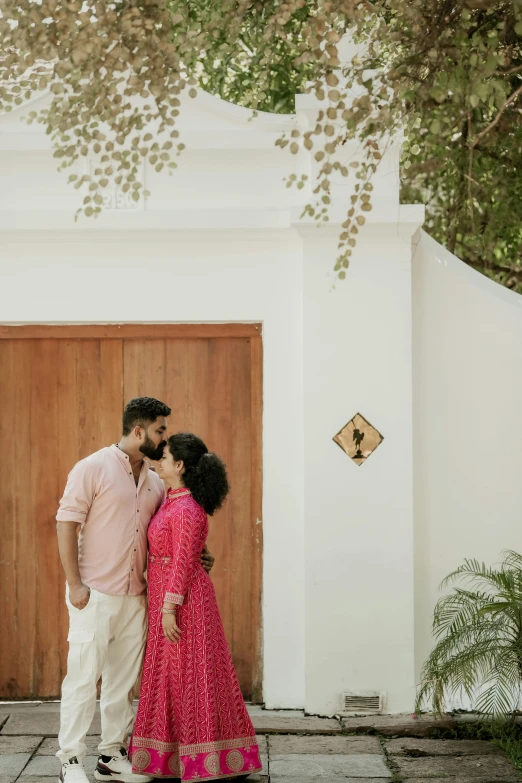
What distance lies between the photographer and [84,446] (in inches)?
224

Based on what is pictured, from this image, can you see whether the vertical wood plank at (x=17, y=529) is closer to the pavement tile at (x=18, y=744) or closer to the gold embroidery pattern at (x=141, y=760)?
the pavement tile at (x=18, y=744)

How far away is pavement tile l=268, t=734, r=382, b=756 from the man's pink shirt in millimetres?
1200

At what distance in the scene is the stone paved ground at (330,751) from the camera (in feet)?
14.8

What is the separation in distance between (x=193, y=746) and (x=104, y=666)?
22.3 inches

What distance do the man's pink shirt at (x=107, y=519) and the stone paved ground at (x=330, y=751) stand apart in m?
0.98

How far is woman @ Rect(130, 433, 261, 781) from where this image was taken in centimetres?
420

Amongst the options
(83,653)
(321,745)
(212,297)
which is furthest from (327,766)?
(212,297)

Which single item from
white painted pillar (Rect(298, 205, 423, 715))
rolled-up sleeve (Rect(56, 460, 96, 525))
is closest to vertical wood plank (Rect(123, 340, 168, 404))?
white painted pillar (Rect(298, 205, 423, 715))

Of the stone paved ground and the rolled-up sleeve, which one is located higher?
the rolled-up sleeve

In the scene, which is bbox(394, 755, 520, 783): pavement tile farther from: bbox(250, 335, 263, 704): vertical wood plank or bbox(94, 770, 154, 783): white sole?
bbox(94, 770, 154, 783): white sole

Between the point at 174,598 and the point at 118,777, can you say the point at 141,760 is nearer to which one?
the point at 118,777

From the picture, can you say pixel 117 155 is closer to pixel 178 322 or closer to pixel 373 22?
pixel 178 322

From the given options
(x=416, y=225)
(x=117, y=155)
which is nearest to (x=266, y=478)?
(x=416, y=225)

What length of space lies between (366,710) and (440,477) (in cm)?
138
